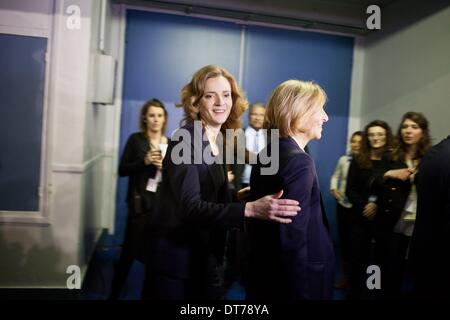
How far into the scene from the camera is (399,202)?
119 cm

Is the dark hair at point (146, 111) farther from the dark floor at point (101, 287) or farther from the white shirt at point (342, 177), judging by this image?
the white shirt at point (342, 177)

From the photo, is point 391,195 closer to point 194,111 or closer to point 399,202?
point 399,202

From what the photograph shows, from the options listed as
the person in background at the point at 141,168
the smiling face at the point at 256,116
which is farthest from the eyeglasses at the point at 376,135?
the person in background at the point at 141,168

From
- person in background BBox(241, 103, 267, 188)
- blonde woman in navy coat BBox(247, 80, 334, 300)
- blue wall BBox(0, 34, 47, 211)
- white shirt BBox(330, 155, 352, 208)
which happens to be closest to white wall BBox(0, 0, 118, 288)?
blue wall BBox(0, 34, 47, 211)

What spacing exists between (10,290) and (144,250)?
1.69 ft

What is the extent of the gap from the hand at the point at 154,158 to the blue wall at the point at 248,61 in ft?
0.40

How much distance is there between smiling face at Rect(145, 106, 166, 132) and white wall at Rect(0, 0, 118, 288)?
0.44 feet

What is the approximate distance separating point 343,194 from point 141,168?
0.76 m

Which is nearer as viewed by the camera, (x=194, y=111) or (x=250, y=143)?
(x=194, y=111)

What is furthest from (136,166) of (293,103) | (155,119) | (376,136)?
(376,136)

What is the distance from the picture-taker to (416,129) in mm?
1152
